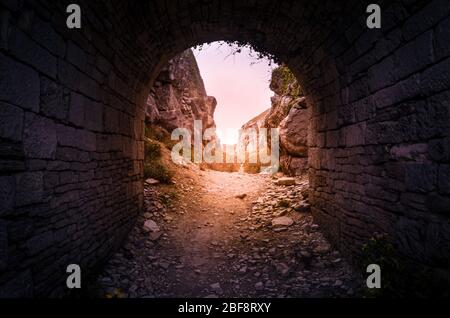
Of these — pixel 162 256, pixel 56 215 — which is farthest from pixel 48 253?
pixel 162 256

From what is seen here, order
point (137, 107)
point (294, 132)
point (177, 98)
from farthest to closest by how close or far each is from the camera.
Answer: point (177, 98), point (294, 132), point (137, 107)

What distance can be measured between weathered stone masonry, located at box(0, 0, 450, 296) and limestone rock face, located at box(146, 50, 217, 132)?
3.85 m

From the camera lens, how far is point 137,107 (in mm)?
5539

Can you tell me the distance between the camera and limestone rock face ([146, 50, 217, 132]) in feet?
38.5

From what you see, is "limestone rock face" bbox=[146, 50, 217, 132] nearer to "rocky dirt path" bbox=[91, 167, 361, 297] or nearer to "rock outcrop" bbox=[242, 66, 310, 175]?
"rock outcrop" bbox=[242, 66, 310, 175]

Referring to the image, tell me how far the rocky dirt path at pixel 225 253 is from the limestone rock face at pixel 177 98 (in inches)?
193

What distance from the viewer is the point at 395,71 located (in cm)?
294

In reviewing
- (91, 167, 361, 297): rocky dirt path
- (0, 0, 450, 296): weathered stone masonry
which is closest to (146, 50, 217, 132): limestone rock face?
(0, 0, 450, 296): weathered stone masonry

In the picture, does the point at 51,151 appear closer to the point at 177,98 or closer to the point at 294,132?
the point at 294,132

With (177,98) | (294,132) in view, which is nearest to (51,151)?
(294,132)

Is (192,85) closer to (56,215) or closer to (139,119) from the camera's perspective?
(139,119)

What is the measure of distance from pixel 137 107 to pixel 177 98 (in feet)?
29.1

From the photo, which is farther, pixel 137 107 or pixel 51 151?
pixel 137 107

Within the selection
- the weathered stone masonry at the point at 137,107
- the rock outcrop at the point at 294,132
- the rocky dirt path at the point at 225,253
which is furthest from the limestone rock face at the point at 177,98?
the rocky dirt path at the point at 225,253
